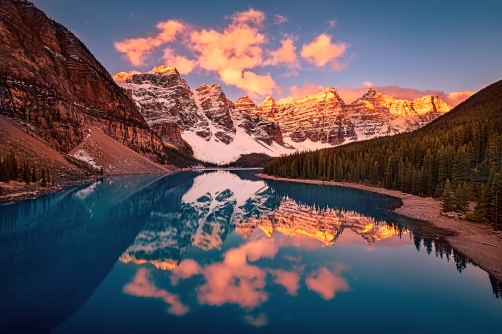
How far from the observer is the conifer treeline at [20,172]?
43.3 meters

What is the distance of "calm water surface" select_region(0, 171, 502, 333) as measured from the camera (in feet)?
39.3

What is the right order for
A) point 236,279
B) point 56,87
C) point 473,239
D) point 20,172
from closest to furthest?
point 236,279, point 473,239, point 20,172, point 56,87

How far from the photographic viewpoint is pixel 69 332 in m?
10.7

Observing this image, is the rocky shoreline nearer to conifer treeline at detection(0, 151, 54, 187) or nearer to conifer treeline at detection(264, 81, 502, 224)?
conifer treeline at detection(264, 81, 502, 224)

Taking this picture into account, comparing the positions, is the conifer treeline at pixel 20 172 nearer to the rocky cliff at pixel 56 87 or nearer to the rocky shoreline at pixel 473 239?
the rocky cliff at pixel 56 87

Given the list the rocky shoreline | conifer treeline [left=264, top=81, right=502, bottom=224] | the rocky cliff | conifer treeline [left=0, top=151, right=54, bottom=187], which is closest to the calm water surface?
the rocky shoreline

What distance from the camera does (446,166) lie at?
51812 mm

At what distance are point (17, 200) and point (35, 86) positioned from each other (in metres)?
57.8

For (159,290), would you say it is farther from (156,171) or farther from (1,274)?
(156,171)

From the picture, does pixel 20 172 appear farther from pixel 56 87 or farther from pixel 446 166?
pixel 446 166

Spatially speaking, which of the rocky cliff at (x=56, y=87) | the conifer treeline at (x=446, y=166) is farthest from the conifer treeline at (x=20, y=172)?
the conifer treeline at (x=446, y=166)

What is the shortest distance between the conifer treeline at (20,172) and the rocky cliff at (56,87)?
2988 centimetres

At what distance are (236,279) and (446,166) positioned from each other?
4914 centimetres

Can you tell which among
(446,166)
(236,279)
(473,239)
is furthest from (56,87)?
(473,239)
